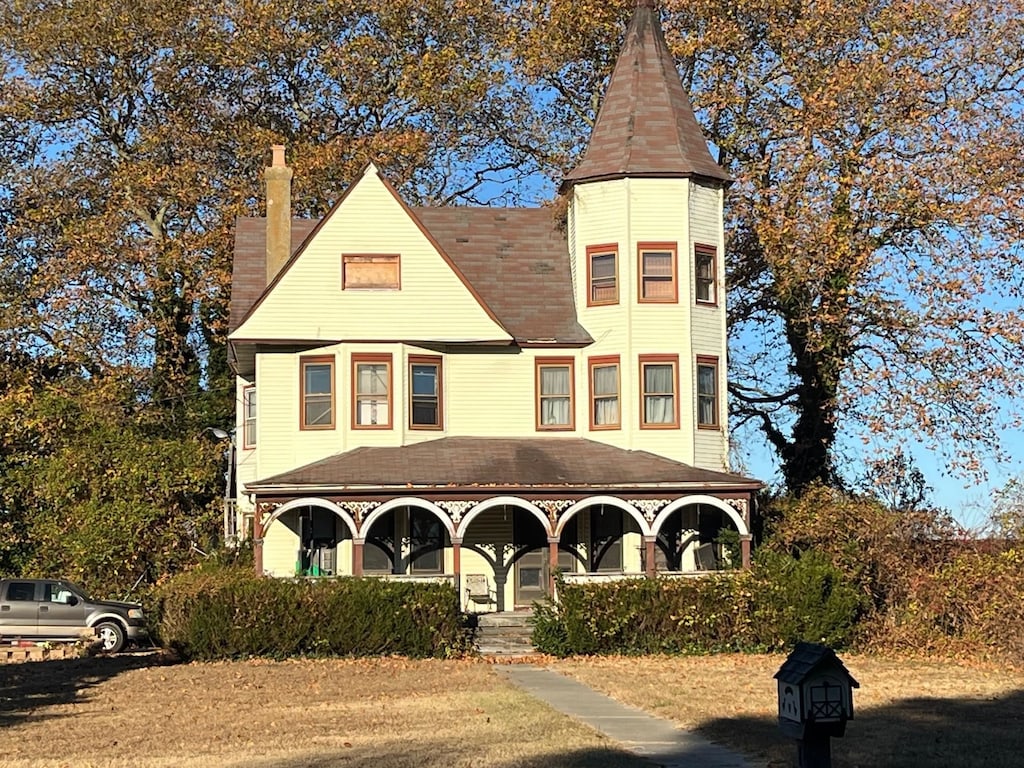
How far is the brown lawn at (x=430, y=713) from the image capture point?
53.1ft

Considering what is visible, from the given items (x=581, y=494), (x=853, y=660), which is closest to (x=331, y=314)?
(x=581, y=494)

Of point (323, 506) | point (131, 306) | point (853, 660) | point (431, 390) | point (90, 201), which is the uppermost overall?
point (90, 201)

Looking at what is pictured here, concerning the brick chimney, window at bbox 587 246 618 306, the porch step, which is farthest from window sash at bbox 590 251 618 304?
the porch step

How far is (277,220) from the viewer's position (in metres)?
37.9

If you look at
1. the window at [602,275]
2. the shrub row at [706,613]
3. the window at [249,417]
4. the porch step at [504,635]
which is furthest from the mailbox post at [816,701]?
the window at [249,417]

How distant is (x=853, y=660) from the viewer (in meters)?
29.1

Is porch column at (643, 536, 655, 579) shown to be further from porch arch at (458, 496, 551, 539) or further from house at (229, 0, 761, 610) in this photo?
porch arch at (458, 496, 551, 539)

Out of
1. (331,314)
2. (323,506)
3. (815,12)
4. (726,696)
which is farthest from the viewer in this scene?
(815,12)

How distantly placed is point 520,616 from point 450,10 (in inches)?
889

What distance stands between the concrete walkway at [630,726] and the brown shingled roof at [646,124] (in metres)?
13.6

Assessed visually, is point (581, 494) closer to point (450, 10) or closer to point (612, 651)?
point (612, 651)

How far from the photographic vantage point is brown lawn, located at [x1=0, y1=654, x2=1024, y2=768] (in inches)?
637

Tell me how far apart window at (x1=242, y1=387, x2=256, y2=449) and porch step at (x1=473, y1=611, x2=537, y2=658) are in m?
8.03

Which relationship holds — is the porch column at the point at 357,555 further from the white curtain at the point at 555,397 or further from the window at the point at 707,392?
the window at the point at 707,392
